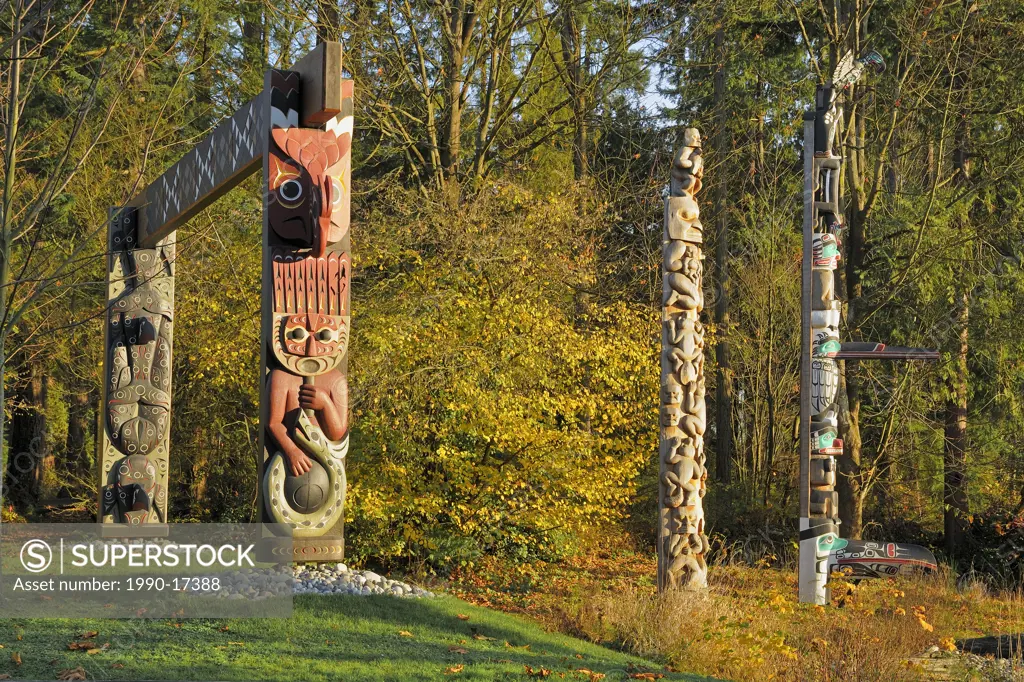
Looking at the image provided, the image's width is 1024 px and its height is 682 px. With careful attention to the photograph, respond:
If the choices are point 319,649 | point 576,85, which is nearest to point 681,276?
point 319,649

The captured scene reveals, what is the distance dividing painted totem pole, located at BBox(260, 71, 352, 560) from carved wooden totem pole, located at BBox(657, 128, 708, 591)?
209 inches

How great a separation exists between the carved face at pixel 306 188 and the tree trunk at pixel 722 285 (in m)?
14.3

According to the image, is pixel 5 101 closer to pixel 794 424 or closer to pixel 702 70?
pixel 794 424

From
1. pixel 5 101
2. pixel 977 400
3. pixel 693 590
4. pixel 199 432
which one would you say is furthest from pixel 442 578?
pixel 977 400

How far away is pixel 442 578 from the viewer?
12422 millimetres

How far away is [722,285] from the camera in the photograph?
778 inches

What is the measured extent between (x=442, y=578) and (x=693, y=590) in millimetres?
3558

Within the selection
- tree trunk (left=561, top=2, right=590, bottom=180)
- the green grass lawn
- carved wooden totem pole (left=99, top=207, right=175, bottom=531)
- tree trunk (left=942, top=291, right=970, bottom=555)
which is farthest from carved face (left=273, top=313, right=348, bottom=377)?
tree trunk (left=942, top=291, right=970, bottom=555)

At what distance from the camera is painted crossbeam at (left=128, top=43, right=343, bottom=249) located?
5.71 meters

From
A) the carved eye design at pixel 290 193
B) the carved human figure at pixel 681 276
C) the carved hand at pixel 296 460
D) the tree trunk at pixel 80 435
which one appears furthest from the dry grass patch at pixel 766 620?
the tree trunk at pixel 80 435

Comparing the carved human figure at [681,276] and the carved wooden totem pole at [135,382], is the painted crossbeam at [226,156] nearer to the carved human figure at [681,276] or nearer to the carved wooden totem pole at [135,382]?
the carved wooden totem pole at [135,382]

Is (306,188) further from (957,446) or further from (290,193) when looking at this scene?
(957,446)

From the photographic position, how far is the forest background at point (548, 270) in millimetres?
12102

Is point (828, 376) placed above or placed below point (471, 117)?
below
